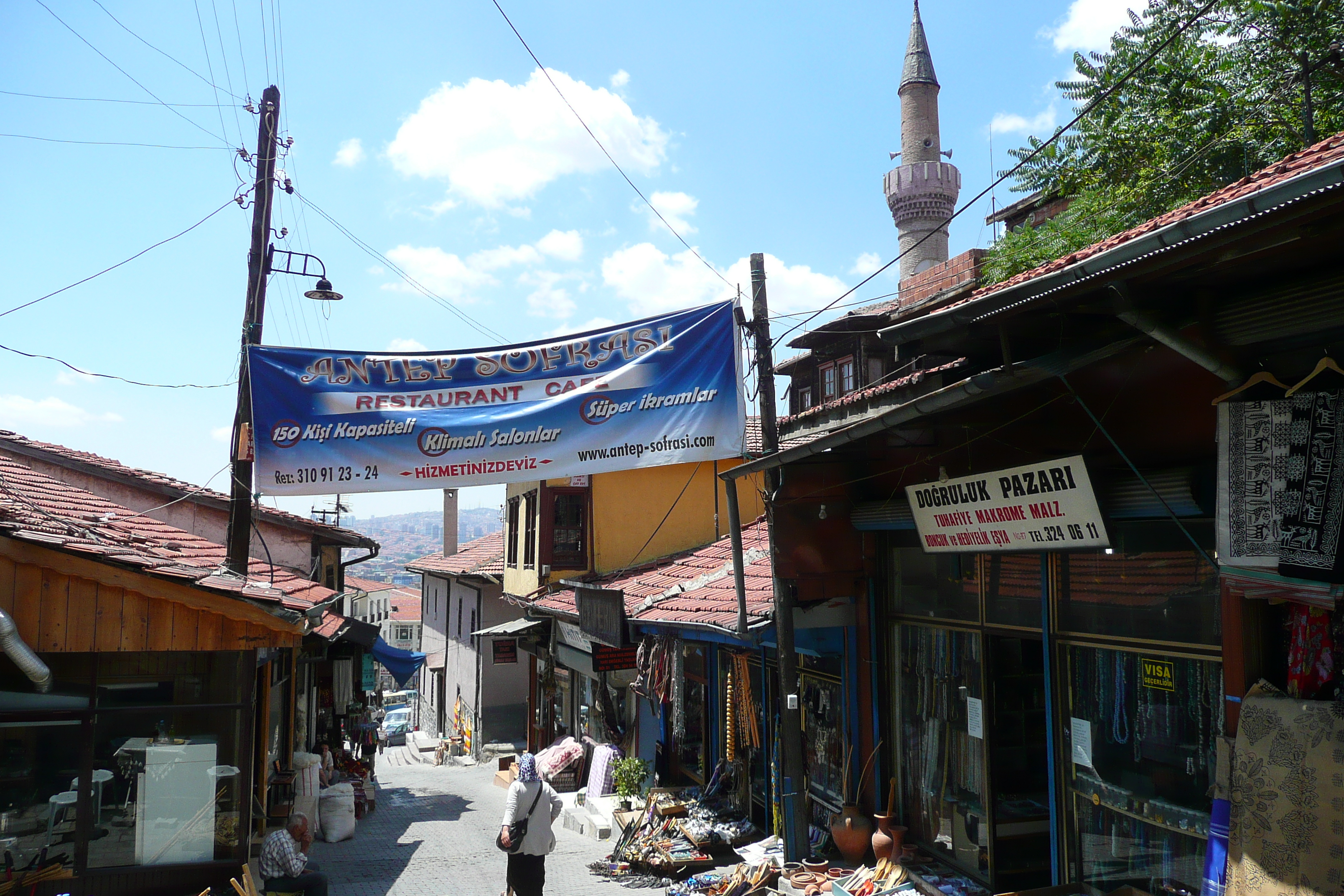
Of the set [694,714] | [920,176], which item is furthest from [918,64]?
[694,714]

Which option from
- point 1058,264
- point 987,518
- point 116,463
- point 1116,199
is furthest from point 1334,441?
point 116,463

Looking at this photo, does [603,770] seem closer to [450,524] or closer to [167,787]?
[167,787]

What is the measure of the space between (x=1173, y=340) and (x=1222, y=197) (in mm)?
1435

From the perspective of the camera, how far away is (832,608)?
9141 mm

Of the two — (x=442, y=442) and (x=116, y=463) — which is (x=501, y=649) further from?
(x=442, y=442)

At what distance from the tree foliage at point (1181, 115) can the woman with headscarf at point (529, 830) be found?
12.5 meters

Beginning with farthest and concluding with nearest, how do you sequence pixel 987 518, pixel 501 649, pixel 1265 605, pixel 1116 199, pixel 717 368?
pixel 501 649, pixel 1116 199, pixel 717 368, pixel 987 518, pixel 1265 605

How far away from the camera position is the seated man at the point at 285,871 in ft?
28.1

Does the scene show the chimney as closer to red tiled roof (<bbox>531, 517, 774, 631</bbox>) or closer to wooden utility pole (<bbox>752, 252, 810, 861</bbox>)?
red tiled roof (<bbox>531, 517, 774, 631</bbox>)

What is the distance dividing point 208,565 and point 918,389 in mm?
7705

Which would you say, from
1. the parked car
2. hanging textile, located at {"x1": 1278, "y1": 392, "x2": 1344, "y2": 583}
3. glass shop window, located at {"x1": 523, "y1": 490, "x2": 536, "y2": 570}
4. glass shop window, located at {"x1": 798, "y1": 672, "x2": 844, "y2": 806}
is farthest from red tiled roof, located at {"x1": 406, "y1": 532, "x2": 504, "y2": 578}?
hanging textile, located at {"x1": 1278, "y1": 392, "x2": 1344, "y2": 583}

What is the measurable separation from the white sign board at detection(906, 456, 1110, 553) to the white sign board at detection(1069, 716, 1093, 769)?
1.31m

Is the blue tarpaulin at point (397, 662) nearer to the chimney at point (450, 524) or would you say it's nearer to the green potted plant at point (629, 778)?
the green potted plant at point (629, 778)

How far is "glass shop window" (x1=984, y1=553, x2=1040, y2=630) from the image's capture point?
6.83 m
